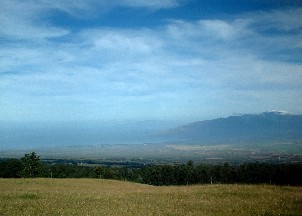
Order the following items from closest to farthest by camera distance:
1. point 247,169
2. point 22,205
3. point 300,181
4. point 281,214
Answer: point 281,214 → point 22,205 → point 300,181 → point 247,169

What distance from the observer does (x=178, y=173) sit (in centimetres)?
10556

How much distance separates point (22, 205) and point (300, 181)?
8032cm

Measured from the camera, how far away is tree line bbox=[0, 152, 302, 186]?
88375 millimetres

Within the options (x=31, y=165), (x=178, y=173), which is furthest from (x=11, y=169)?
(x=178, y=173)

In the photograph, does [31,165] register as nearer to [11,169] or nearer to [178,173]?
[11,169]

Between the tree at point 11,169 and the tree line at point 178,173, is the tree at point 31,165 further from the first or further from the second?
the tree at point 11,169

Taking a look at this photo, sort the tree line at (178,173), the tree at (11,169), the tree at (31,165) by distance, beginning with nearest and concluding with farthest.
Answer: the tree line at (178,173), the tree at (31,165), the tree at (11,169)

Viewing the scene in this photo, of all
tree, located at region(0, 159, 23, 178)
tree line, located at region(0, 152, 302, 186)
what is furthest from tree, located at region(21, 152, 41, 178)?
tree, located at region(0, 159, 23, 178)

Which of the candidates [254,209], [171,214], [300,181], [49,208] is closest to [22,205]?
[49,208]

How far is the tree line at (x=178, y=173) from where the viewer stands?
88.4m

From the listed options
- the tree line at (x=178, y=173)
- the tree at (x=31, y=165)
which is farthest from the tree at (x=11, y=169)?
the tree at (x=31, y=165)

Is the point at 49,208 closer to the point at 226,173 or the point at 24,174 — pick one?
the point at 24,174

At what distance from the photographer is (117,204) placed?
2100 cm

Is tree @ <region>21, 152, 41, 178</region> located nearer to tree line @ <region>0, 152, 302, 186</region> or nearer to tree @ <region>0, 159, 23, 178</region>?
tree line @ <region>0, 152, 302, 186</region>
